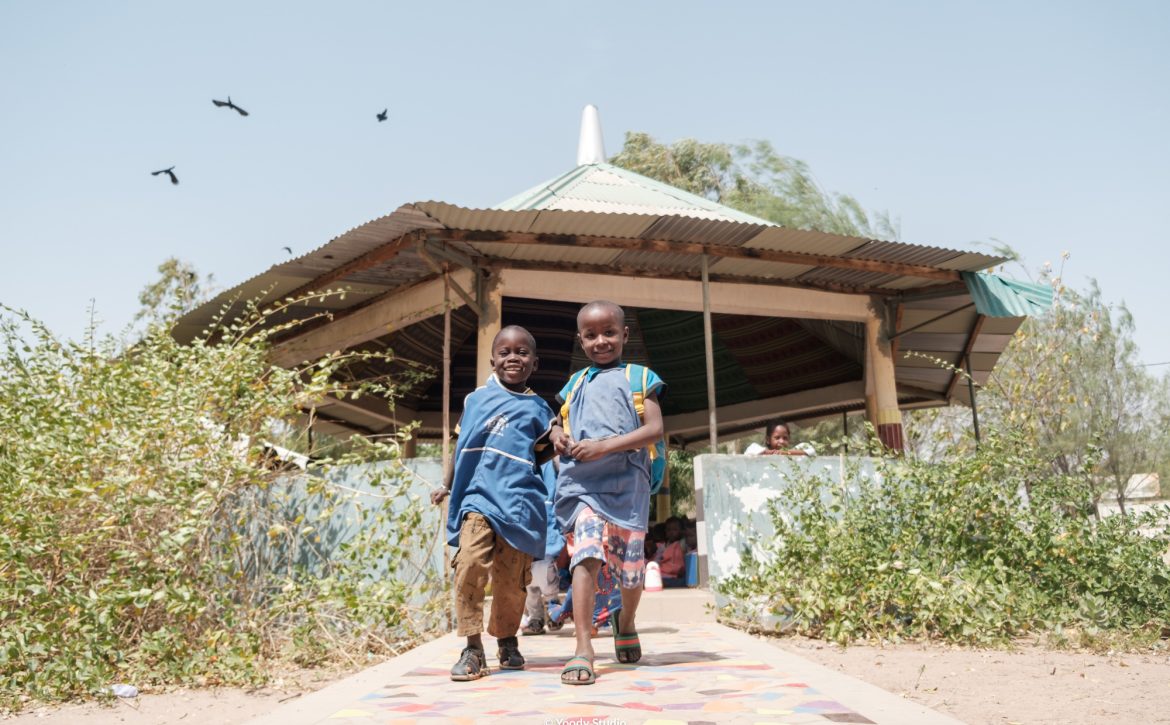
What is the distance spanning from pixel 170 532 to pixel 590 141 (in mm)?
8490

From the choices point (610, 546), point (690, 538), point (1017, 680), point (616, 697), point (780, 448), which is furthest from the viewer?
point (690, 538)

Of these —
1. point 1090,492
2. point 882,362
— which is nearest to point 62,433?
point 1090,492

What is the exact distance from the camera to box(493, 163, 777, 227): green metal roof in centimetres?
979

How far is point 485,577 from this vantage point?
151 inches

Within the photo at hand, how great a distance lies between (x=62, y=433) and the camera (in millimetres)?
5453

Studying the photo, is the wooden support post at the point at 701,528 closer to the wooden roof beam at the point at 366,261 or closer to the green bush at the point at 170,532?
the green bush at the point at 170,532

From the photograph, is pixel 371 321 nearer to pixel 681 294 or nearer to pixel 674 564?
pixel 681 294

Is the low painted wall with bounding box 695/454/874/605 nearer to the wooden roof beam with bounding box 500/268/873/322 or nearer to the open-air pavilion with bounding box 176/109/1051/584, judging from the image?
the open-air pavilion with bounding box 176/109/1051/584

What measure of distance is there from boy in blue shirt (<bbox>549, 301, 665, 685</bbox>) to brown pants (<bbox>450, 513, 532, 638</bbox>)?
1.04 feet

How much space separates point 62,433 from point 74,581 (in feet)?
3.68

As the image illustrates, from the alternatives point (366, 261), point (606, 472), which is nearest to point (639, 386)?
point (606, 472)

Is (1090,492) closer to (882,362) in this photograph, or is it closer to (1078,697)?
(1078,697)

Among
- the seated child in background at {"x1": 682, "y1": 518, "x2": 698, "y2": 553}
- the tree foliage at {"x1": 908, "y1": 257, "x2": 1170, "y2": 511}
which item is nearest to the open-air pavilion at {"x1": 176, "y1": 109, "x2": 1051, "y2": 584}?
the seated child in background at {"x1": 682, "y1": 518, "x2": 698, "y2": 553}

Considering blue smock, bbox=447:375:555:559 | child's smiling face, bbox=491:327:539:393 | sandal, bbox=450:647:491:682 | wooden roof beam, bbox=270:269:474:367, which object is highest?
wooden roof beam, bbox=270:269:474:367
